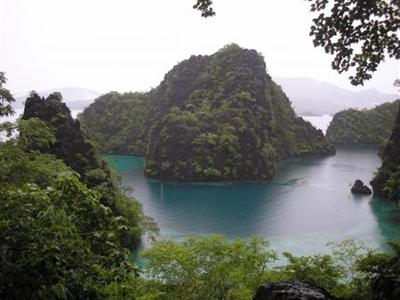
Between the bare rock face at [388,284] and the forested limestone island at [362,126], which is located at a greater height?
the forested limestone island at [362,126]

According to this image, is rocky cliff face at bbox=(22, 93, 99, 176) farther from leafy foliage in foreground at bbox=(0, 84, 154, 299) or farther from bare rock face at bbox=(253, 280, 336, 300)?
leafy foliage in foreground at bbox=(0, 84, 154, 299)

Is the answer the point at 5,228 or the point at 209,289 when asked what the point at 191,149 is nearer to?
the point at 209,289

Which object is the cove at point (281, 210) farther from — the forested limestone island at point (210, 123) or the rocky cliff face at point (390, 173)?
the forested limestone island at point (210, 123)

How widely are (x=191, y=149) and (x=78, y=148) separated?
27934 mm

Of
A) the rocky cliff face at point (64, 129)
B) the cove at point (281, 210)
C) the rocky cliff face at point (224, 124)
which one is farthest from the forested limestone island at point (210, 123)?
the rocky cliff face at point (64, 129)

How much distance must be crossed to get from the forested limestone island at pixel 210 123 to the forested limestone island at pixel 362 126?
55.9 ft

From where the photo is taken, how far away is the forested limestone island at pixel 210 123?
189 feet

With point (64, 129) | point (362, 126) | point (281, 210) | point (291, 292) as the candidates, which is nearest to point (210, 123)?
point (281, 210)

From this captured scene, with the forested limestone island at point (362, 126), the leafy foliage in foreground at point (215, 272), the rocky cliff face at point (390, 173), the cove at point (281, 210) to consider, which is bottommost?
the cove at point (281, 210)

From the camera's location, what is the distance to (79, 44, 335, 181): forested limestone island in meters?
57.7

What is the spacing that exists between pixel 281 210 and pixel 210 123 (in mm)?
27104

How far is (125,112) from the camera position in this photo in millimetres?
93438

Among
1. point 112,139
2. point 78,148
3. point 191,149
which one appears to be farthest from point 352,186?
point 112,139

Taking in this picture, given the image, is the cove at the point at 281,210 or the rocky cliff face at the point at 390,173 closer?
the cove at the point at 281,210
